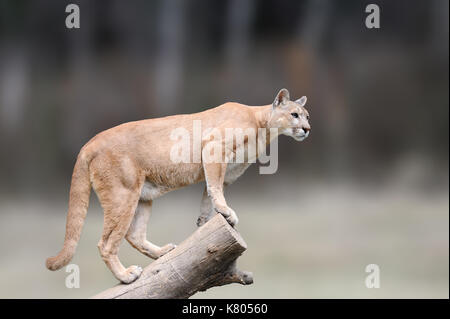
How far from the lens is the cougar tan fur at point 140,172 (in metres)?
4.82

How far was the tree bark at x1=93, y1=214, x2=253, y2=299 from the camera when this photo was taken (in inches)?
181

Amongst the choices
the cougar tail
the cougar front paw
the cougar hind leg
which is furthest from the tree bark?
the cougar tail

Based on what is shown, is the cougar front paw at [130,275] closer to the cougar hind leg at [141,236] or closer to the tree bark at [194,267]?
the tree bark at [194,267]

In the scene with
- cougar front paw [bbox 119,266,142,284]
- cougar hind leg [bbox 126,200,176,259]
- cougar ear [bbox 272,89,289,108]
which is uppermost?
cougar ear [bbox 272,89,289,108]

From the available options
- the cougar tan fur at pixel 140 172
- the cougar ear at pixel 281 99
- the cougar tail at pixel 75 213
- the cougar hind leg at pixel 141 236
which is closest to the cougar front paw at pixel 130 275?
the cougar tan fur at pixel 140 172

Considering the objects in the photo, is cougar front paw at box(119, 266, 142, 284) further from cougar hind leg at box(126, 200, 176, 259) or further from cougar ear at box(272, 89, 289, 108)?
cougar ear at box(272, 89, 289, 108)

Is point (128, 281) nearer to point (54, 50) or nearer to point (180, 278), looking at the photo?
point (180, 278)

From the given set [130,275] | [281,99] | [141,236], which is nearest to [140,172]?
[141,236]

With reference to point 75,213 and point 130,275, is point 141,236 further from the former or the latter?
point 75,213

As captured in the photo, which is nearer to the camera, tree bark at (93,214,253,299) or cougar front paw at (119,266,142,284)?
tree bark at (93,214,253,299)

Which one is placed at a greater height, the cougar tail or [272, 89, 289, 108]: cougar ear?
[272, 89, 289, 108]: cougar ear

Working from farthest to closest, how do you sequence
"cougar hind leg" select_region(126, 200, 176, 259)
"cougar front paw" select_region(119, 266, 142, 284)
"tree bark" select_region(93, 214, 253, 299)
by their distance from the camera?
"cougar hind leg" select_region(126, 200, 176, 259) → "cougar front paw" select_region(119, 266, 142, 284) → "tree bark" select_region(93, 214, 253, 299)

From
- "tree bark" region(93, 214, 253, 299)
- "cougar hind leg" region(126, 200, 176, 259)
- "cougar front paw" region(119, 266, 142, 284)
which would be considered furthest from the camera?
"cougar hind leg" region(126, 200, 176, 259)

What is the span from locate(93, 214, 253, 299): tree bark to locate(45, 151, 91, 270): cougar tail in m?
0.48
